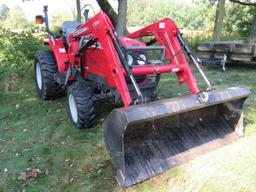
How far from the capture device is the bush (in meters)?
6.76

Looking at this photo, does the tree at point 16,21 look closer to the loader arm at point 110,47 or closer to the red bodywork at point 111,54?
the red bodywork at point 111,54

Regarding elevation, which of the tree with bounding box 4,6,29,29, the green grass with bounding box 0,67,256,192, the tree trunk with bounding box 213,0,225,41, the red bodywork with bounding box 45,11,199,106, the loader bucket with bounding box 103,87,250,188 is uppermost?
the red bodywork with bounding box 45,11,199,106

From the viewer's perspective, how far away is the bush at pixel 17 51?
6.76 meters

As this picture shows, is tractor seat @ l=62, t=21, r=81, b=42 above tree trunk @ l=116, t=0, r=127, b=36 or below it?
→ above

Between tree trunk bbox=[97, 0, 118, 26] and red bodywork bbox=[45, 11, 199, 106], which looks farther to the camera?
tree trunk bbox=[97, 0, 118, 26]

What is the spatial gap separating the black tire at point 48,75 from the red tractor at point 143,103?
42 cm

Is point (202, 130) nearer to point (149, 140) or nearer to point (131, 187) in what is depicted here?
point (149, 140)

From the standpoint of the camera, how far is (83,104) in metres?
3.84

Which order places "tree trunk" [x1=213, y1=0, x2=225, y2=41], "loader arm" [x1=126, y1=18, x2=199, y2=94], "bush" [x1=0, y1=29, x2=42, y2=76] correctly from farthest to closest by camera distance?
"tree trunk" [x1=213, y1=0, x2=225, y2=41] < "bush" [x1=0, y1=29, x2=42, y2=76] < "loader arm" [x1=126, y1=18, x2=199, y2=94]

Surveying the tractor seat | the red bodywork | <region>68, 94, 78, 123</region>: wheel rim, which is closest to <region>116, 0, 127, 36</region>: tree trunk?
the tractor seat

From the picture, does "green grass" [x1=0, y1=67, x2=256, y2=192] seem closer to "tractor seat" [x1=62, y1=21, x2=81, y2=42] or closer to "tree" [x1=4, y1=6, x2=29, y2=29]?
"tractor seat" [x1=62, y1=21, x2=81, y2=42]

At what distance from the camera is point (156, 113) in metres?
2.77

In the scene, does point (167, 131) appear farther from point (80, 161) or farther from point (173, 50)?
point (173, 50)

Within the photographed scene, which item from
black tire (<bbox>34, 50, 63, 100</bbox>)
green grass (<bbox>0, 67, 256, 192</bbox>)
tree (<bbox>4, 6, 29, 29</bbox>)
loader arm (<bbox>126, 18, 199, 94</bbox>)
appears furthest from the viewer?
tree (<bbox>4, 6, 29, 29</bbox>)
